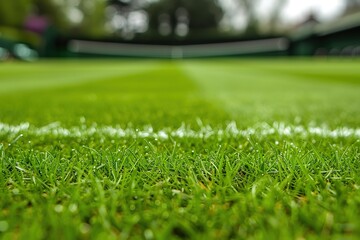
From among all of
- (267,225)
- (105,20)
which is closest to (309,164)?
(267,225)

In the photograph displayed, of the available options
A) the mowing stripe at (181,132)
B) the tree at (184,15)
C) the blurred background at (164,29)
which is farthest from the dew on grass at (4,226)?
the tree at (184,15)

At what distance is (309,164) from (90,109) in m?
2.03

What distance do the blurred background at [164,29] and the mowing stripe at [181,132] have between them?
23.7 metres

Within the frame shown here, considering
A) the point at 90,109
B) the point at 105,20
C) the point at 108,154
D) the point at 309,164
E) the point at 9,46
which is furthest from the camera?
the point at 105,20

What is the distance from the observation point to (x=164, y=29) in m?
49.4

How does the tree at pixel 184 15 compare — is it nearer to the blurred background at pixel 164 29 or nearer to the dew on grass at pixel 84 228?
the blurred background at pixel 164 29

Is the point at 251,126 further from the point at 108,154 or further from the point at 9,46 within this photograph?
the point at 9,46

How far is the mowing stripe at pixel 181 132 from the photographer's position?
1791mm

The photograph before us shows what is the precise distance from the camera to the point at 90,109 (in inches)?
115

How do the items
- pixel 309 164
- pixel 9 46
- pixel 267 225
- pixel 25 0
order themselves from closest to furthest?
pixel 267 225, pixel 309 164, pixel 9 46, pixel 25 0

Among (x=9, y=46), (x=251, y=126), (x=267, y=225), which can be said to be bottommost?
(x=9, y=46)

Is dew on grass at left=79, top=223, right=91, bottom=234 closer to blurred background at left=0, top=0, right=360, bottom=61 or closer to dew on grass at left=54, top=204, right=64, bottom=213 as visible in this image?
dew on grass at left=54, top=204, right=64, bottom=213

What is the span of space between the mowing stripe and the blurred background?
23.7 metres

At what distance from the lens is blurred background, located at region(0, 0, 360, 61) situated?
28.2m
